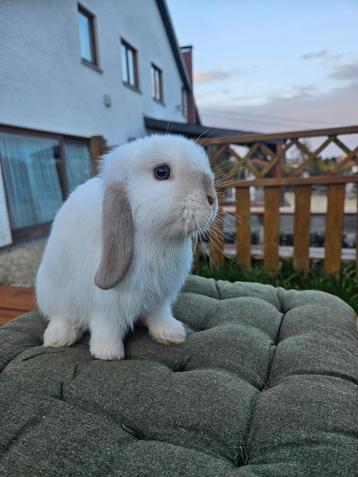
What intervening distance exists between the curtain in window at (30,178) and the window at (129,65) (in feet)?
10.0

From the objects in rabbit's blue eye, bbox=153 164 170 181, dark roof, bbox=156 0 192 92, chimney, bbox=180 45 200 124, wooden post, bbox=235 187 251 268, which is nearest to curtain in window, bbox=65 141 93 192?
wooden post, bbox=235 187 251 268

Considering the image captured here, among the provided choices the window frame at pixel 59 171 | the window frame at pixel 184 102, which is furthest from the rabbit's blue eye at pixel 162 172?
the window frame at pixel 184 102

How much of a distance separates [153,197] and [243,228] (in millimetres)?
1974

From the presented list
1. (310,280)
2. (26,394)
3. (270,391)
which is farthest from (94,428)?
(310,280)

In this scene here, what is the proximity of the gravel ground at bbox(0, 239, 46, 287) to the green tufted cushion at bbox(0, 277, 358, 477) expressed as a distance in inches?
88.9

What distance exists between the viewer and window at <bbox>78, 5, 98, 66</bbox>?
209 inches

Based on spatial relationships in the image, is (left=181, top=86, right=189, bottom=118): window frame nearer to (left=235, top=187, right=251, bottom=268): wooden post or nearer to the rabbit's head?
(left=235, top=187, right=251, bottom=268): wooden post

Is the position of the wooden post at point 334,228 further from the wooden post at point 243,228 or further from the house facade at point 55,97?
the house facade at point 55,97

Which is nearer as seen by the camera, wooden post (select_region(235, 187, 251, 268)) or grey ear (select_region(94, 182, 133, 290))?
grey ear (select_region(94, 182, 133, 290))

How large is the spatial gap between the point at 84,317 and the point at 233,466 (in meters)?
0.61

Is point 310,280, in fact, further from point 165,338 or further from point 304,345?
point 165,338

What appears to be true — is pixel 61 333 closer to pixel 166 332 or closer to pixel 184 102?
pixel 166 332

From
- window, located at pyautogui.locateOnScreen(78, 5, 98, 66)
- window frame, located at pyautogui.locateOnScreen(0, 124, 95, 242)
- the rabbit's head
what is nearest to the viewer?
the rabbit's head

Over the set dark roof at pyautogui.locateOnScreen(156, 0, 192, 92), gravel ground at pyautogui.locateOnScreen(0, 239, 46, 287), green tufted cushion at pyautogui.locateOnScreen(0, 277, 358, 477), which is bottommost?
gravel ground at pyautogui.locateOnScreen(0, 239, 46, 287)
